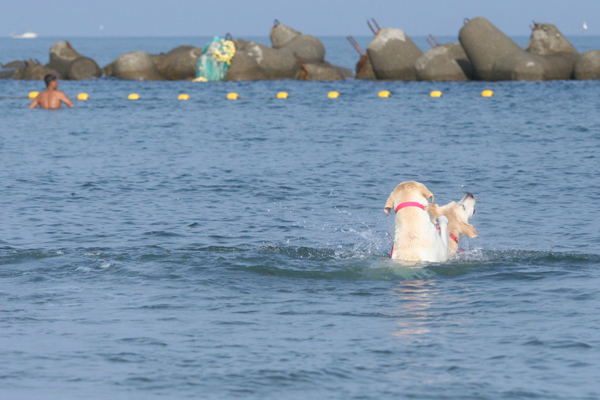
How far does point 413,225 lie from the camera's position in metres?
9.17

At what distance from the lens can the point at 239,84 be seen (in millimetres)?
44094

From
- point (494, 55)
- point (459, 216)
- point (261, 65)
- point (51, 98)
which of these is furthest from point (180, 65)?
point (459, 216)

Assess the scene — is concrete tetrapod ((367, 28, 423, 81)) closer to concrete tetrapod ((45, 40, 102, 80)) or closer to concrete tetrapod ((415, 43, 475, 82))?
concrete tetrapod ((415, 43, 475, 82))

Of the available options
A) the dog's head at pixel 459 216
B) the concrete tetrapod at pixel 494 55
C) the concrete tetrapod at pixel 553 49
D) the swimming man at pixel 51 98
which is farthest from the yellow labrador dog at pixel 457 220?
the concrete tetrapod at pixel 553 49

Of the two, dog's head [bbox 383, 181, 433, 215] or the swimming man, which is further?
the swimming man

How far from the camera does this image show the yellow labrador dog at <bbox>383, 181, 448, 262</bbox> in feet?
29.8

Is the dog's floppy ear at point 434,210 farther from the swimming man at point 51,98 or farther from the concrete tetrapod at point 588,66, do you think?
the concrete tetrapod at point 588,66

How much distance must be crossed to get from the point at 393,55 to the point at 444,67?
3.15 meters

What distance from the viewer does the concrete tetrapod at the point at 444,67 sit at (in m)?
43.0

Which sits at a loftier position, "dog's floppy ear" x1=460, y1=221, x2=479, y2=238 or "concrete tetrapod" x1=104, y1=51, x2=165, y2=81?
"concrete tetrapod" x1=104, y1=51, x2=165, y2=81

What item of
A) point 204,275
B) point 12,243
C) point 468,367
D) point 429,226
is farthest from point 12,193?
point 468,367

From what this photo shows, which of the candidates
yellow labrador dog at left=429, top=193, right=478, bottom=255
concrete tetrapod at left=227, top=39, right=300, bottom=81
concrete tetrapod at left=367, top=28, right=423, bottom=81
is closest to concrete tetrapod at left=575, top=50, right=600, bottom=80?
concrete tetrapod at left=367, top=28, right=423, bottom=81

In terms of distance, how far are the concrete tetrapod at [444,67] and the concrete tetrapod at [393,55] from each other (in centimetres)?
102

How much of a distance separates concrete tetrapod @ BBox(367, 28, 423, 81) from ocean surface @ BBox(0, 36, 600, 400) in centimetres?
2109
